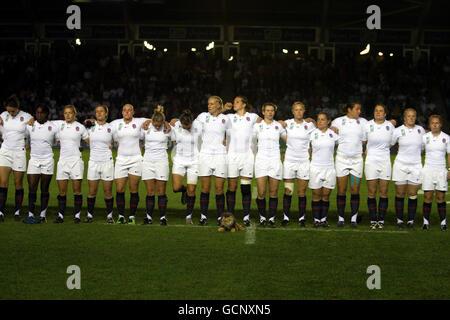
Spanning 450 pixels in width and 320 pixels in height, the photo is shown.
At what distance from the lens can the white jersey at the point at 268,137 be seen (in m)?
10.9

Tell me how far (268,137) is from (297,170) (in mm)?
751

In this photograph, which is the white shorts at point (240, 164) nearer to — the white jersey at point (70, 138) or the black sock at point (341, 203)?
the black sock at point (341, 203)

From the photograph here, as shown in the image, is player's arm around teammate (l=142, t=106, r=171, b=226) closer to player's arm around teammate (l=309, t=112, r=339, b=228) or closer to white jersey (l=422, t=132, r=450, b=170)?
player's arm around teammate (l=309, t=112, r=339, b=228)

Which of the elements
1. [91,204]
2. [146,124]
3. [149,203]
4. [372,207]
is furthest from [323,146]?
[91,204]

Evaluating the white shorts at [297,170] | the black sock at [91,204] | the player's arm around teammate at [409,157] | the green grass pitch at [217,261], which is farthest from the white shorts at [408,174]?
the black sock at [91,204]

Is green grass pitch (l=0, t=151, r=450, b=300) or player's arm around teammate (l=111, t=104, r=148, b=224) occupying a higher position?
player's arm around teammate (l=111, t=104, r=148, b=224)

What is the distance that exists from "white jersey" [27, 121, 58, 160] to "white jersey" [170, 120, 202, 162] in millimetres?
2122

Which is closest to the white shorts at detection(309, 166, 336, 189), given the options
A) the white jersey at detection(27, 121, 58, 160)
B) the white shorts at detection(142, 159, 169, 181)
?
the white shorts at detection(142, 159, 169, 181)

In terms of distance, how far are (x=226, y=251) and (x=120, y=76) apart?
25.1m

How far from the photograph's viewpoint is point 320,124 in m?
11.0

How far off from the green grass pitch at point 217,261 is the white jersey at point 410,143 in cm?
122

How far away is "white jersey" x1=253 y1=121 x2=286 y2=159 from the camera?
10.9 m

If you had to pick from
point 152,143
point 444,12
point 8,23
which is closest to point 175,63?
point 8,23
